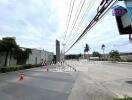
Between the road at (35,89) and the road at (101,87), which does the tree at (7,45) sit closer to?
the road at (35,89)

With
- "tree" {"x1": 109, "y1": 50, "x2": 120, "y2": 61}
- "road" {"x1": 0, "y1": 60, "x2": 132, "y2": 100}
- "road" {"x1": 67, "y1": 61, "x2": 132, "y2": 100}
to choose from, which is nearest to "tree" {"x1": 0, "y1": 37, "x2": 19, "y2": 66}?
"road" {"x1": 0, "y1": 60, "x2": 132, "y2": 100}

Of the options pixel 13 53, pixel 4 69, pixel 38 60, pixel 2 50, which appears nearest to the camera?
pixel 4 69

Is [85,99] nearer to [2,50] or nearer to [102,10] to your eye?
[102,10]

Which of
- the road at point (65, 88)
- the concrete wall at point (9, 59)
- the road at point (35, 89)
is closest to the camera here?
the road at point (35, 89)

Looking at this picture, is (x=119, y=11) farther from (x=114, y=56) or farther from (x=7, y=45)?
(x=114, y=56)

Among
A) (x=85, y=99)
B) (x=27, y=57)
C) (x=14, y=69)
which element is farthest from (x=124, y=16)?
(x=27, y=57)

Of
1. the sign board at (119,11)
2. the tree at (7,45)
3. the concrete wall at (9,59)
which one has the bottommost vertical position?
the sign board at (119,11)

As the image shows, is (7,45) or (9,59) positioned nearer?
(7,45)

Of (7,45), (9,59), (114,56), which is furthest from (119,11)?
(114,56)

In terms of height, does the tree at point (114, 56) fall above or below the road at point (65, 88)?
above

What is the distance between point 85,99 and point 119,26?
15.7 feet

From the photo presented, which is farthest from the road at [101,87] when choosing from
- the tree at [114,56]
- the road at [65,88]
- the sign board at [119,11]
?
the tree at [114,56]

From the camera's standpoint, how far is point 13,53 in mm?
36281

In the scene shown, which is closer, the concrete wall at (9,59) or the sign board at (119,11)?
the sign board at (119,11)
